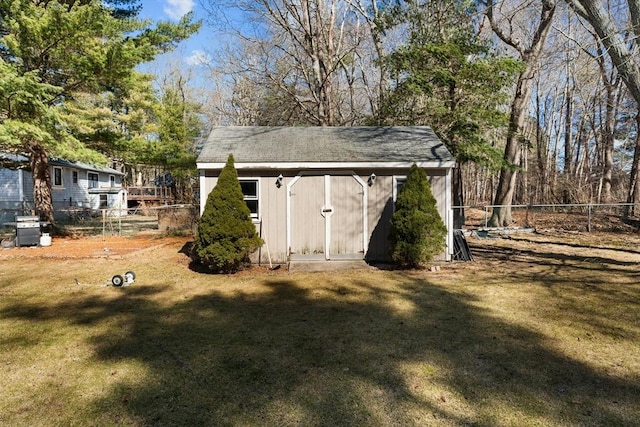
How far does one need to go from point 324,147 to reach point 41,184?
381 inches

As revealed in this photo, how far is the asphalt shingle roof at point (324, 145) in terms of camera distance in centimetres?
822

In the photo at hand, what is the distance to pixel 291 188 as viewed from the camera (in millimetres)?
8328

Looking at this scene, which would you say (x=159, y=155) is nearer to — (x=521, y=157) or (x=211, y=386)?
(x=211, y=386)

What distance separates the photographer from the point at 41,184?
12180mm

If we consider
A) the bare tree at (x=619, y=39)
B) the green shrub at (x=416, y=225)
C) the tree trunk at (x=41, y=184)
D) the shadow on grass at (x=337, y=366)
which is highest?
the bare tree at (x=619, y=39)

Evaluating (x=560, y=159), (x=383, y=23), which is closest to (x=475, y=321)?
(x=383, y=23)

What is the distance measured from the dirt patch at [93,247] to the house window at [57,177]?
1052 cm

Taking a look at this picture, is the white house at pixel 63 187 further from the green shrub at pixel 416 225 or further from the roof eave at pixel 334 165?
the green shrub at pixel 416 225

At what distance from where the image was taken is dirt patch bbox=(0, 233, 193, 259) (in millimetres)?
9359

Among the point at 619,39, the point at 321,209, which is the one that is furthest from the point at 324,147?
the point at 619,39

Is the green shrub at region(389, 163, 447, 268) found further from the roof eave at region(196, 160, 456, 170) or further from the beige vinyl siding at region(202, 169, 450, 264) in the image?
the beige vinyl siding at region(202, 169, 450, 264)

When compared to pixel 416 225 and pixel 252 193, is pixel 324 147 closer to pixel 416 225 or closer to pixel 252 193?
pixel 252 193

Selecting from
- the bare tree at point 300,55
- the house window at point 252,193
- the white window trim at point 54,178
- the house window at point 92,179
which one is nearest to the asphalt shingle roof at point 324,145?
the house window at point 252,193

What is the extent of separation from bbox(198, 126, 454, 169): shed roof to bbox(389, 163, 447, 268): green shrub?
0.77 m
